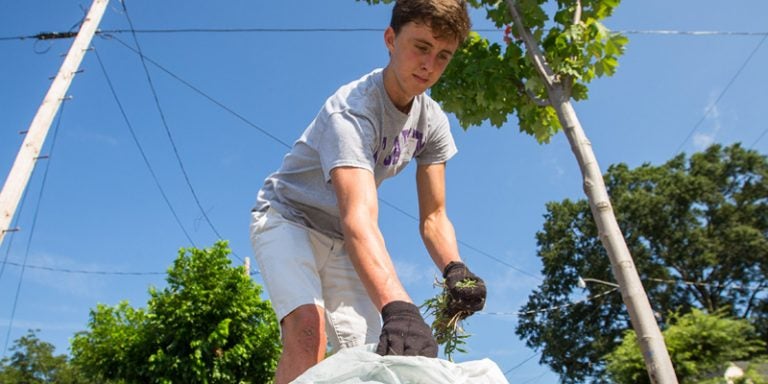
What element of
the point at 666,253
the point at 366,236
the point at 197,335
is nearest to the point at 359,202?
the point at 366,236

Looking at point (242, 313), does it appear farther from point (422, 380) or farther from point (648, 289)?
point (648, 289)

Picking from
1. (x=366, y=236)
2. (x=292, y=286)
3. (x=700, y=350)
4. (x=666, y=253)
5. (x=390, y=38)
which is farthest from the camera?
(x=666, y=253)

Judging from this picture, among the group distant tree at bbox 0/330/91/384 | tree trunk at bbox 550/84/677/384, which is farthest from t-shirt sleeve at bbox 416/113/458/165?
distant tree at bbox 0/330/91/384

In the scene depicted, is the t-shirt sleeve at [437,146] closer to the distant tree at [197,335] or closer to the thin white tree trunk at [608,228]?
the thin white tree trunk at [608,228]

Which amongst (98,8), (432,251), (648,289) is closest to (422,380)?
(432,251)

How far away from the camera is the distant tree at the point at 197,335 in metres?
14.0

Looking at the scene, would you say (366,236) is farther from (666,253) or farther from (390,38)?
(666,253)

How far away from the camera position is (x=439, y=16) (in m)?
1.95

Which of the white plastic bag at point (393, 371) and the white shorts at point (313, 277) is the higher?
the white shorts at point (313, 277)

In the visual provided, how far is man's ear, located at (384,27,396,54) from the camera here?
2.14 metres

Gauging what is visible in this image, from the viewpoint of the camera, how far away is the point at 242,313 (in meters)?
14.4

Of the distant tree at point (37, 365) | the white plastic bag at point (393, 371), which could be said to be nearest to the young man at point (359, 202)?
the white plastic bag at point (393, 371)

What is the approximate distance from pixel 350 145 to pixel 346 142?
2 centimetres

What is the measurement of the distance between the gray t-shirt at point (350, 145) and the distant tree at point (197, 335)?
12258 mm
